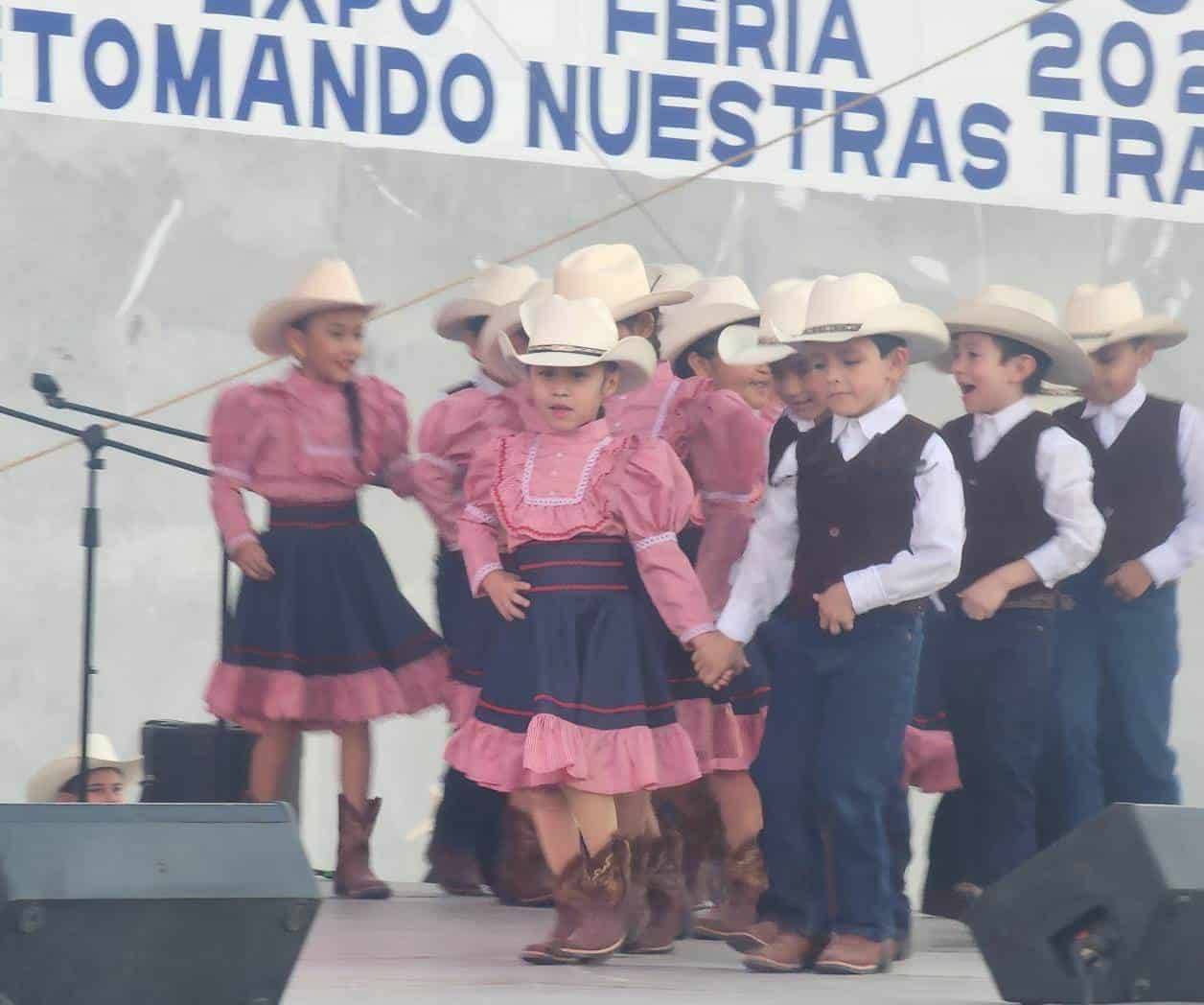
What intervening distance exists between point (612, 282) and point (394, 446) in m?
0.76

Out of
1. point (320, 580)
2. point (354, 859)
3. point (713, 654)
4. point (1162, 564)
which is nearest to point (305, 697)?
point (320, 580)

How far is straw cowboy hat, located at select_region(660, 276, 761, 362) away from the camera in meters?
5.36

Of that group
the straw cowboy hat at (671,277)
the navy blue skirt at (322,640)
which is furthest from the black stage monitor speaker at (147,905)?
the straw cowboy hat at (671,277)

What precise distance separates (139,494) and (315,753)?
2.80 ft

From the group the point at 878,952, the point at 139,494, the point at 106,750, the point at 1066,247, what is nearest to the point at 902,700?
the point at 878,952

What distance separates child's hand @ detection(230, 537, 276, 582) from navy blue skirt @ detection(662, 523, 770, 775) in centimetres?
109

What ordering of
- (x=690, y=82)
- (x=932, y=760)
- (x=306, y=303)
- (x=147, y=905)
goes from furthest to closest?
1. (x=690, y=82)
2. (x=306, y=303)
3. (x=932, y=760)
4. (x=147, y=905)

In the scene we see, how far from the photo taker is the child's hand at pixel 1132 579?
5.55m

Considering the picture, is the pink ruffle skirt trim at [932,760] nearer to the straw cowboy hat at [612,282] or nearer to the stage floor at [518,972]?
the stage floor at [518,972]

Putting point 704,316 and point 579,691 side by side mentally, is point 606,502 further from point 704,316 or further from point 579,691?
point 704,316

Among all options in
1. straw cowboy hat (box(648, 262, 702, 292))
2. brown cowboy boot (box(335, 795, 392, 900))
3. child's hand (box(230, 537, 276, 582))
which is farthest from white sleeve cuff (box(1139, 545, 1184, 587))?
child's hand (box(230, 537, 276, 582))

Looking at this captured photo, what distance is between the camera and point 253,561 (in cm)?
555

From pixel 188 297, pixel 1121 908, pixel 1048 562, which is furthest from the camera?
pixel 188 297

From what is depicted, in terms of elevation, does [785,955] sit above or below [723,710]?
below
